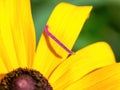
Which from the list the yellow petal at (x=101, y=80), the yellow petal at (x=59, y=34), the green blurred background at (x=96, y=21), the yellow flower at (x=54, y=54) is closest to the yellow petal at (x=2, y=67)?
the yellow flower at (x=54, y=54)

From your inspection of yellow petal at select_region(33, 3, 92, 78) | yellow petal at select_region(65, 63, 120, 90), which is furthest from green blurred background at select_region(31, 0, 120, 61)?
yellow petal at select_region(65, 63, 120, 90)

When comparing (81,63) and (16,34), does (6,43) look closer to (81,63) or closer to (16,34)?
(16,34)

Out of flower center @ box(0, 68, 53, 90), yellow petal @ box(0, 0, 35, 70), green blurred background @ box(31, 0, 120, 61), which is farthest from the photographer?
green blurred background @ box(31, 0, 120, 61)

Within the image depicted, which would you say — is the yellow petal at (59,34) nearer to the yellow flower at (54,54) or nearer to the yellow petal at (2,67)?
the yellow flower at (54,54)

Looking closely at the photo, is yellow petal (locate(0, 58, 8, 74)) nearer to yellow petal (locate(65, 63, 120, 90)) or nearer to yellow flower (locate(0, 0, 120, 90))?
yellow flower (locate(0, 0, 120, 90))

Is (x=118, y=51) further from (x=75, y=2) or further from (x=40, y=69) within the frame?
(x=40, y=69)

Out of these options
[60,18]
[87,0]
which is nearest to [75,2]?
[87,0]

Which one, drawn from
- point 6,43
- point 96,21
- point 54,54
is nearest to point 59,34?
point 54,54
